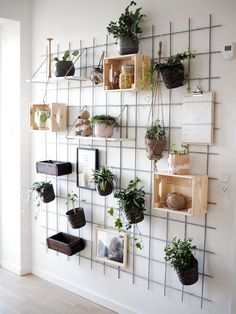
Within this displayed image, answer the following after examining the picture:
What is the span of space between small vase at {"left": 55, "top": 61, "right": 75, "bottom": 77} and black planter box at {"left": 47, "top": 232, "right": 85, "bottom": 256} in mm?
1418

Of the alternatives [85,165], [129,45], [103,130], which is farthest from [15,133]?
[129,45]

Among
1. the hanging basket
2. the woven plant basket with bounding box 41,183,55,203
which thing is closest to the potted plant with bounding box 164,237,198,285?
the hanging basket

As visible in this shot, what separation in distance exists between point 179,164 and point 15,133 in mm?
1944

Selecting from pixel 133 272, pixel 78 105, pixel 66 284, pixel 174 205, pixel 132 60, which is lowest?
pixel 66 284

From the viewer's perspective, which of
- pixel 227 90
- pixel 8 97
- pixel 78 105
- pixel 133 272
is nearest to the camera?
pixel 227 90

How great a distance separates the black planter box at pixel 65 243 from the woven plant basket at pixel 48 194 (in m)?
0.34

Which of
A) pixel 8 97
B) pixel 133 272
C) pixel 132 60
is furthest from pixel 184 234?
pixel 8 97

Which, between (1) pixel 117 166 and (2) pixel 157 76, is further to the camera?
(1) pixel 117 166

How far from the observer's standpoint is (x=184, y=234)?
290 cm

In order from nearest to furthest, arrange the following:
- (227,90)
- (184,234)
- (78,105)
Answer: (227,90) → (184,234) → (78,105)

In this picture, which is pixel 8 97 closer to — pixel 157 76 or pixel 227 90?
pixel 157 76

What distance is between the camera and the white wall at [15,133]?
12.9 feet

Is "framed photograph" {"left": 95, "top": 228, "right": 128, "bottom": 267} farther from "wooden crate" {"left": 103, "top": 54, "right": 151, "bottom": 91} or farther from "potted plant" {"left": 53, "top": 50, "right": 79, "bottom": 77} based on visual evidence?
"potted plant" {"left": 53, "top": 50, "right": 79, "bottom": 77}

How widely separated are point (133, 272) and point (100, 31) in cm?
194
